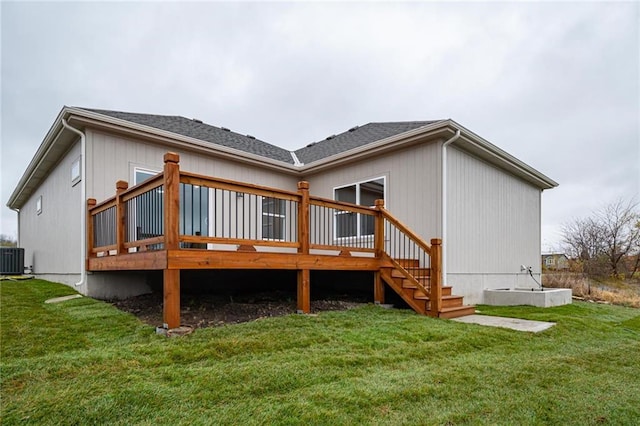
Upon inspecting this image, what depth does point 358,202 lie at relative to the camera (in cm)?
827

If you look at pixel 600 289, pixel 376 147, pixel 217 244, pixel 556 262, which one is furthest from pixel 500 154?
pixel 556 262

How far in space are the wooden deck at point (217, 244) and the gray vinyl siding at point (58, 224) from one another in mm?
1024

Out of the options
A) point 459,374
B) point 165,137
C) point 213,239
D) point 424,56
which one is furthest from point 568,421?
point 424,56

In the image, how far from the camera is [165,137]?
690 cm

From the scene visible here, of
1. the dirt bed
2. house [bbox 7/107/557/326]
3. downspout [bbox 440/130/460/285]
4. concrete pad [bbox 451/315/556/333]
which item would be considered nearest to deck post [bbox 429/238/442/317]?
concrete pad [bbox 451/315/556/333]

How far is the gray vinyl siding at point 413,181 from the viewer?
693 centimetres

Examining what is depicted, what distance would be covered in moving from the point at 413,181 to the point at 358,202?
1445mm

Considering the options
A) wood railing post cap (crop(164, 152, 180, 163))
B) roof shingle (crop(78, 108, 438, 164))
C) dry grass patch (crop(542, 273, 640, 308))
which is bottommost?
dry grass patch (crop(542, 273, 640, 308))

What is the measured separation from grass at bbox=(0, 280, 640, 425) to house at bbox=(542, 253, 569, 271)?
11493 mm

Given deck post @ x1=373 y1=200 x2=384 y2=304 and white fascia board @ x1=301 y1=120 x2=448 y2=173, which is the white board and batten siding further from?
deck post @ x1=373 y1=200 x2=384 y2=304

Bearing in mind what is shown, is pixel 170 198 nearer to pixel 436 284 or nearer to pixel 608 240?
pixel 436 284

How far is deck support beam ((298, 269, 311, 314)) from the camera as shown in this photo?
524cm

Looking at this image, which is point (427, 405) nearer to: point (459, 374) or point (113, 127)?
point (459, 374)

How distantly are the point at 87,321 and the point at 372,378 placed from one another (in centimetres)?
343
